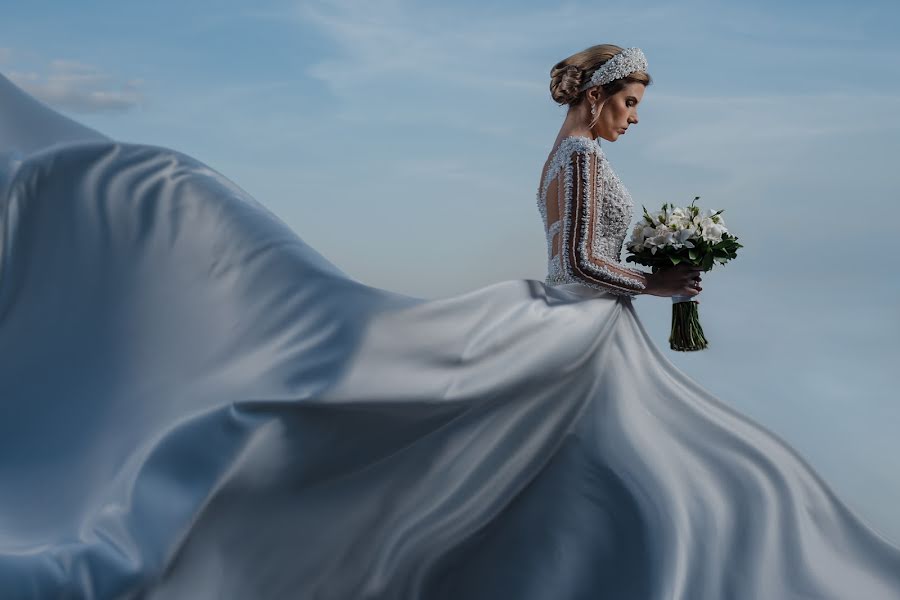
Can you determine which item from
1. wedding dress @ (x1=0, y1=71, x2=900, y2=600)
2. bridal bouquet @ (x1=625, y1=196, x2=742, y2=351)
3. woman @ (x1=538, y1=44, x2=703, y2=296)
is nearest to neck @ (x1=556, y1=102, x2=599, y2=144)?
woman @ (x1=538, y1=44, x2=703, y2=296)

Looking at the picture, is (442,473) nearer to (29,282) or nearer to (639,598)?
(639,598)

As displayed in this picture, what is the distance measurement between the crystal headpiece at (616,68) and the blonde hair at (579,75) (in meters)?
0.02

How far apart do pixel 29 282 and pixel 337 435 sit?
51.3 inches

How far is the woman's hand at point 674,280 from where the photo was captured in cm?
469

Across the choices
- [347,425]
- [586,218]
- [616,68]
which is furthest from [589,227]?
[347,425]

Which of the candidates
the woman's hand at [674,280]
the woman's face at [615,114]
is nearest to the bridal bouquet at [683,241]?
the woman's hand at [674,280]

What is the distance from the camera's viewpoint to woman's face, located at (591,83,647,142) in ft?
15.5

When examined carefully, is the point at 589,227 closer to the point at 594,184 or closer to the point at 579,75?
the point at 594,184

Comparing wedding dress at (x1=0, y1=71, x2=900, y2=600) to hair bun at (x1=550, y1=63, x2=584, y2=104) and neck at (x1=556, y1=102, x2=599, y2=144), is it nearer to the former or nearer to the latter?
neck at (x1=556, y1=102, x2=599, y2=144)

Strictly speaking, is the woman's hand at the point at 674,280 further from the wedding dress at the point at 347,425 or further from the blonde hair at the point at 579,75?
the blonde hair at the point at 579,75

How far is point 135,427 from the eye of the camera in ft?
12.4

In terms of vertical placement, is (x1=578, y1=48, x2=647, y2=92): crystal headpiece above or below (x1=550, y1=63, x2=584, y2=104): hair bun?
above

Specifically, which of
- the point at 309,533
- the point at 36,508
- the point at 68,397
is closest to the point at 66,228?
the point at 68,397

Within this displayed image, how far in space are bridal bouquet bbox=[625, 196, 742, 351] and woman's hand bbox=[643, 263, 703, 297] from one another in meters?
0.03
